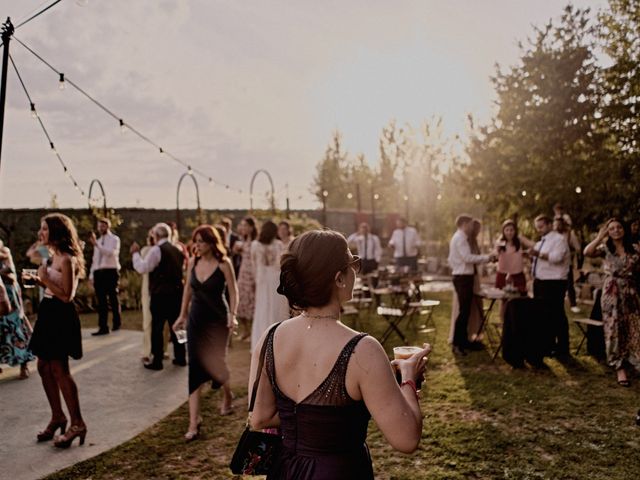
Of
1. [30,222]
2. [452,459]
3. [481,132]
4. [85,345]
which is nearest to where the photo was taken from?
[452,459]

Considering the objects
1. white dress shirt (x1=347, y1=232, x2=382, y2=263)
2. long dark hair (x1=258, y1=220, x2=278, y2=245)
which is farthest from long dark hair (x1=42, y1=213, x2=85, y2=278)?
white dress shirt (x1=347, y1=232, x2=382, y2=263)

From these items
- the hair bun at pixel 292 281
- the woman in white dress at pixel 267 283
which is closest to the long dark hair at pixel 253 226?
the woman in white dress at pixel 267 283

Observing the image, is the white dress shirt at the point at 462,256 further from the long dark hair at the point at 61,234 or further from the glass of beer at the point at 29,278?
the glass of beer at the point at 29,278

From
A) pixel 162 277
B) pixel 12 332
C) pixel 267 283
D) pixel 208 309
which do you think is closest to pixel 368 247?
pixel 267 283

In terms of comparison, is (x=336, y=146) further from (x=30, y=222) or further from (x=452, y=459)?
(x=452, y=459)

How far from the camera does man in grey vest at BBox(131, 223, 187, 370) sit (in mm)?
7324

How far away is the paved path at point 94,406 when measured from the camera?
4.56m

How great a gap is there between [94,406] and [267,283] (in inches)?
103

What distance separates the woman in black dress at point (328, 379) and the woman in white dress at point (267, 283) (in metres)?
5.46

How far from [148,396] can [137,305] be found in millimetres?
7842

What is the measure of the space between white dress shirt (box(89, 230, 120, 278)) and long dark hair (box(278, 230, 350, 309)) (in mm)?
9224

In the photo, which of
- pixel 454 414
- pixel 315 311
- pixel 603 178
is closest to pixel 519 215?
pixel 603 178

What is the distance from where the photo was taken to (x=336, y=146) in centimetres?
5453

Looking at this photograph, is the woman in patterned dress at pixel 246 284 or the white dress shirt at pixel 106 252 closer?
the woman in patterned dress at pixel 246 284
